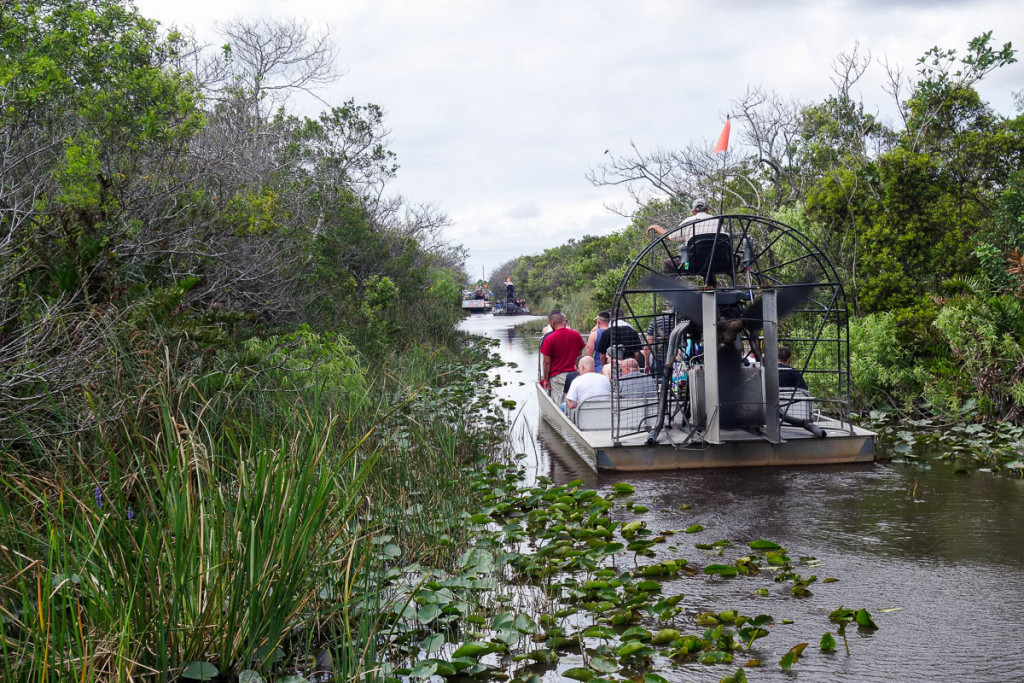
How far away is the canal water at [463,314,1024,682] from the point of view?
4648mm

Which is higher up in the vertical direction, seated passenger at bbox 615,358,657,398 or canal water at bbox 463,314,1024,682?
seated passenger at bbox 615,358,657,398

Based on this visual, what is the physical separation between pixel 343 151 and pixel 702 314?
18.9m

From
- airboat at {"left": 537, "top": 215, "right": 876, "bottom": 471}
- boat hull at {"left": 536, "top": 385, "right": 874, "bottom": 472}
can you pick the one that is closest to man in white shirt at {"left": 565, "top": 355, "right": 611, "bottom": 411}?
airboat at {"left": 537, "top": 215, "right": 876, "bottom": 471}

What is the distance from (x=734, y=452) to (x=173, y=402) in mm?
5965

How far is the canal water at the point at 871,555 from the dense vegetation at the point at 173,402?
6.41 feet

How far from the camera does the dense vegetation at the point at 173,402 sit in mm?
3666

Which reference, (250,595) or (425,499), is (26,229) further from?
(250,595)

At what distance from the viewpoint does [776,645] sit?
485 cm

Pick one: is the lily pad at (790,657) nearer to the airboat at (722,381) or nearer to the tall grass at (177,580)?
the tall grass at (177,580)

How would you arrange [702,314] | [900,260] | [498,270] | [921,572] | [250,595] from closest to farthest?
1. [250,595]
2. [921,572]
3. [702,314]
4. [900,260]
5. [498,270]

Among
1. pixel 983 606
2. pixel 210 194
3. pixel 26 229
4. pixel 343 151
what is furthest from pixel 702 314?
pixel 343 151

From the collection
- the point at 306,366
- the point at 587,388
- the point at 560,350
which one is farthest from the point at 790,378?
the point at 306,366

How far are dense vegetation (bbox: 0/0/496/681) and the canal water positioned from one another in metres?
1.95

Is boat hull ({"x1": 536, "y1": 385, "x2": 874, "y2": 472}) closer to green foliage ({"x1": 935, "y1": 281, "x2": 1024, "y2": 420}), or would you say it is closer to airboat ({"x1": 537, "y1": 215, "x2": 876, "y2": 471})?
airboat ({"x1": 537, "y1": 215, "x2": 876, "y2": 471})
